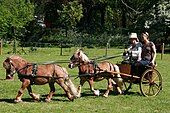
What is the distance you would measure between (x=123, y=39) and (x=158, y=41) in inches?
202

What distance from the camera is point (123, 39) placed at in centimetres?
4909

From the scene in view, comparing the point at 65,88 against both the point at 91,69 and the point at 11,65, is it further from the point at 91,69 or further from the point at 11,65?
the point at 11,65

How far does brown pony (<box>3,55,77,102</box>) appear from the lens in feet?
38.2

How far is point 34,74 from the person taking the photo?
11.8m

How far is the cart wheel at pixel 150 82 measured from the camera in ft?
43.8

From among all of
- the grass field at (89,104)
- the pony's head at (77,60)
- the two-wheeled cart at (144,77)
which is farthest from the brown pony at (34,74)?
the two-wheeled cart at (144,77)

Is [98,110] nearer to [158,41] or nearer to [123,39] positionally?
[158,41]

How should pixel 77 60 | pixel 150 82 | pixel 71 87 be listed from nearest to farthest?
1. pixel 71 87
2. pixel 77 60
3. pixel 150 82

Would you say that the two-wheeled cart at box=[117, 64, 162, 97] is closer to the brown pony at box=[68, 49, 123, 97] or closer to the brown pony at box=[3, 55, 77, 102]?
the brown pony at box=[68, 49, 123, 97]

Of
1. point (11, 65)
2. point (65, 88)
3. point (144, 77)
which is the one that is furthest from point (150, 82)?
point (11, 65)

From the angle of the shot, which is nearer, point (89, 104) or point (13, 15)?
point (89, 104)

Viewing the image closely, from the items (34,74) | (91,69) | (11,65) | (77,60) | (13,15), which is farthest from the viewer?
(13,15)

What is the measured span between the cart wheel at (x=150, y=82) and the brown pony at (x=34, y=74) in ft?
7.59

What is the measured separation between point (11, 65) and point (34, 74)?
641mm
